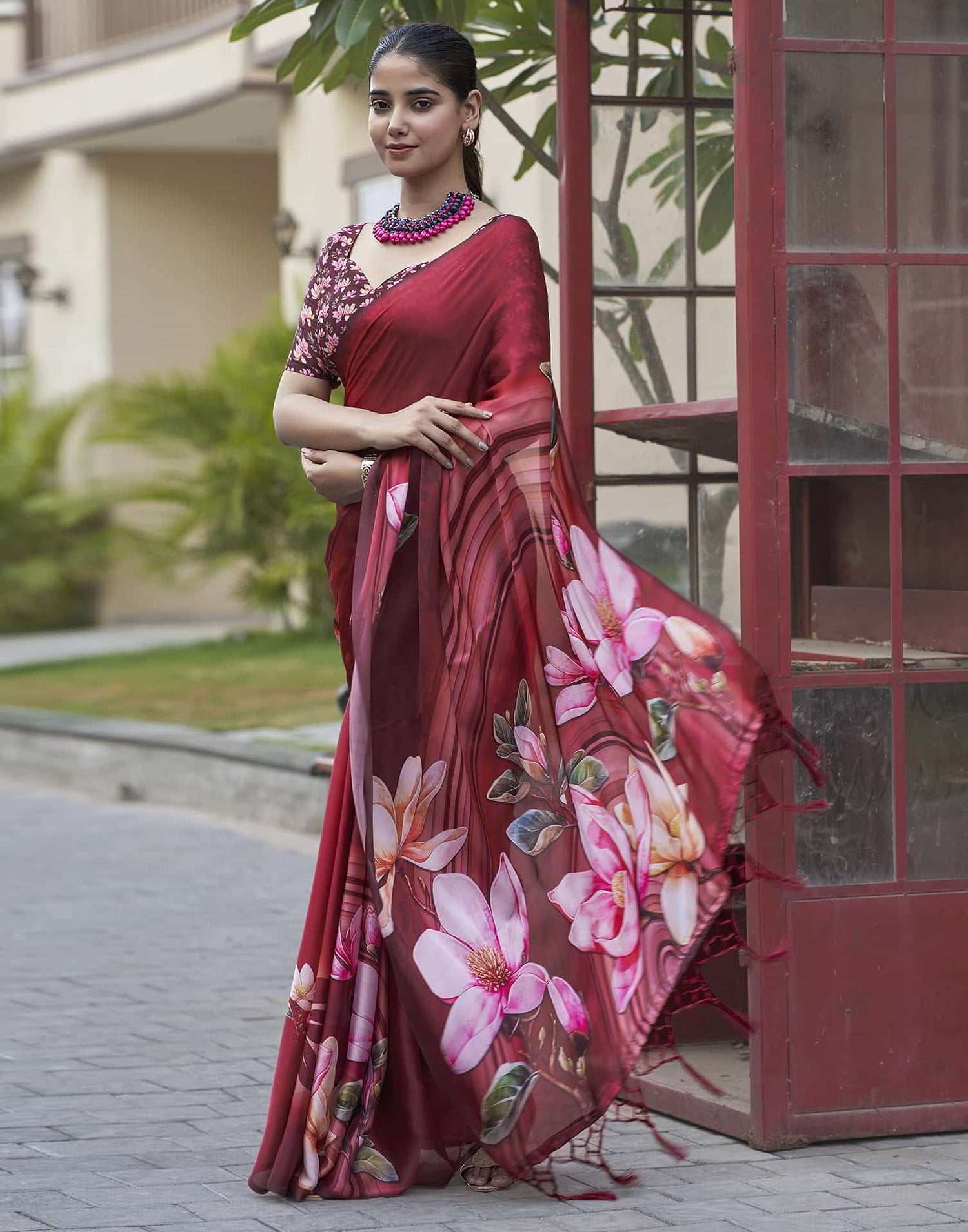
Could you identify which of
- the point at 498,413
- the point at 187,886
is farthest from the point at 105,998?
the point at 498,413

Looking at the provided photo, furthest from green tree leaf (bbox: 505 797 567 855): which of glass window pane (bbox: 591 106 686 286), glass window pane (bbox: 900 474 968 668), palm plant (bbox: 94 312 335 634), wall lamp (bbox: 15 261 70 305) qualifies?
wall lamp (bbox: 15 261 70 305)

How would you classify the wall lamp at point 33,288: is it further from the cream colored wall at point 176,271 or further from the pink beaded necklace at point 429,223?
the pink beaded necklace at point 429,223

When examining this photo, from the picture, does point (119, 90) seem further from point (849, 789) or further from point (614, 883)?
point (614, 883)

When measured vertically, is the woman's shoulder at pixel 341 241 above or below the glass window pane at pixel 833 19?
below

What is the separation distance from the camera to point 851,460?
363cm

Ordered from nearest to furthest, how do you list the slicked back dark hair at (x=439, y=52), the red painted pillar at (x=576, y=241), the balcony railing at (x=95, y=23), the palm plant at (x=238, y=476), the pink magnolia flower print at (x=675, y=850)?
the pink magnolia flower print at (x=675, y=850)
the slicked back dark hair at (x=439, y=52)
the red painted pillar at (x=576, y=241)
the palm plant at (x=238, y=476)
the balcony railing at (x=95, y=23)

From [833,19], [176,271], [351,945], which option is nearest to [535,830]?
[351,945]

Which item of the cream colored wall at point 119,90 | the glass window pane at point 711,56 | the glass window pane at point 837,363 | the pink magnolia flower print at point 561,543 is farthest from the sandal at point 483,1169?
the cream colored wall at point 119,90

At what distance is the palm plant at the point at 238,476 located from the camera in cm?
1413

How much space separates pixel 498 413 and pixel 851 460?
0.69 m

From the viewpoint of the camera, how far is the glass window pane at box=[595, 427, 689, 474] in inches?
171

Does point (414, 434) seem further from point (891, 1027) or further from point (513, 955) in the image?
point (891, 1027)

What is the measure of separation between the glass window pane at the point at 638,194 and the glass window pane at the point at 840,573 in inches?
26.2

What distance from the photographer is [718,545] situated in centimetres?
461
